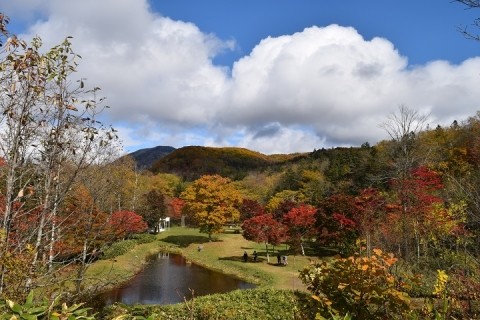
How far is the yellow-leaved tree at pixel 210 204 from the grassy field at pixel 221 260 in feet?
7.70

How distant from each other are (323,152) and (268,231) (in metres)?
69.3

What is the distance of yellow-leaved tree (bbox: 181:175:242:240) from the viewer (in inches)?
1604

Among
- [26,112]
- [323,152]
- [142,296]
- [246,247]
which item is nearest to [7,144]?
[26,112]

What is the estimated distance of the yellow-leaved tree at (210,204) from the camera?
40.8 metres

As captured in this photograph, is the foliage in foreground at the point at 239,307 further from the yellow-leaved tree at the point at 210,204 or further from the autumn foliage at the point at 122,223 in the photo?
the yellow-leaved tree at the point at 210,204

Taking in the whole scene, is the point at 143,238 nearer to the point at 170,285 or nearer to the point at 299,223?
the point at 170,285

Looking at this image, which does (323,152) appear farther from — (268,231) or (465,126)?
(268,231)

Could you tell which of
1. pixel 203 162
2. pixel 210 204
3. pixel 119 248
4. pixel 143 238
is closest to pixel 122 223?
pixel 119 248

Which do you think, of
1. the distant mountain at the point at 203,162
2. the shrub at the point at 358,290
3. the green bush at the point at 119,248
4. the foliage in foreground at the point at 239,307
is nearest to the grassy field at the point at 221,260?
the green bush at the point at 119,248

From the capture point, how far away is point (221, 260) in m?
33.2

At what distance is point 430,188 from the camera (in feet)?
86.8

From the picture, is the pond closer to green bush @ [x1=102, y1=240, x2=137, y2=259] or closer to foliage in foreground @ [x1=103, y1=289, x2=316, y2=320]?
green bush @ [x1=102, y1=240, x2=137, y2=259]

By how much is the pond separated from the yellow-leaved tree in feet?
24.8

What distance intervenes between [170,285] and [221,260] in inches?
324
